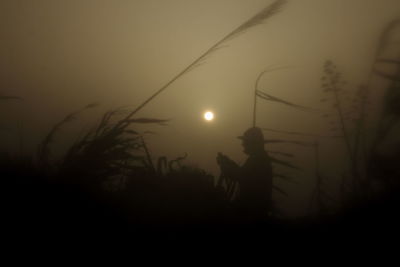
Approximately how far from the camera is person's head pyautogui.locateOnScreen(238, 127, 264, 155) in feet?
4.09

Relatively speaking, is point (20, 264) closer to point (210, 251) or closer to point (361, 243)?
point (210, 251)

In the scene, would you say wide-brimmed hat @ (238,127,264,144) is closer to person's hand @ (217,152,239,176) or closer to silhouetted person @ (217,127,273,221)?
silhouetted person @ (217,127,273,221)

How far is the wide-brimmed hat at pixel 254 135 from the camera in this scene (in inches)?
49.8

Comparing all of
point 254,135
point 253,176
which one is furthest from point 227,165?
point 254,135

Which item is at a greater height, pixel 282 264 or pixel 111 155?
pixel 111 155

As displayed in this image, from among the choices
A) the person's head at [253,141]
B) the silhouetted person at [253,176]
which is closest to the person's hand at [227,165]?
the silhouetted person at [253,176]

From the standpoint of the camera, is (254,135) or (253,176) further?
(254,135)

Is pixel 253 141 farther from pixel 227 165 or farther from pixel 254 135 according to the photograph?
pixel 227 165

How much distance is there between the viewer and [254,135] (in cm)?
127

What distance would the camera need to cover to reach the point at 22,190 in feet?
2.72

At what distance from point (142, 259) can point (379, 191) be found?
0.90 m

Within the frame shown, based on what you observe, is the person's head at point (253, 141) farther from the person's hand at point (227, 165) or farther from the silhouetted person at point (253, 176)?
the person's hand at point (227, 165)

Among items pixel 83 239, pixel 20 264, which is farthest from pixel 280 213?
pixel 20 264

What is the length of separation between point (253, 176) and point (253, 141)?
0.16 meters
